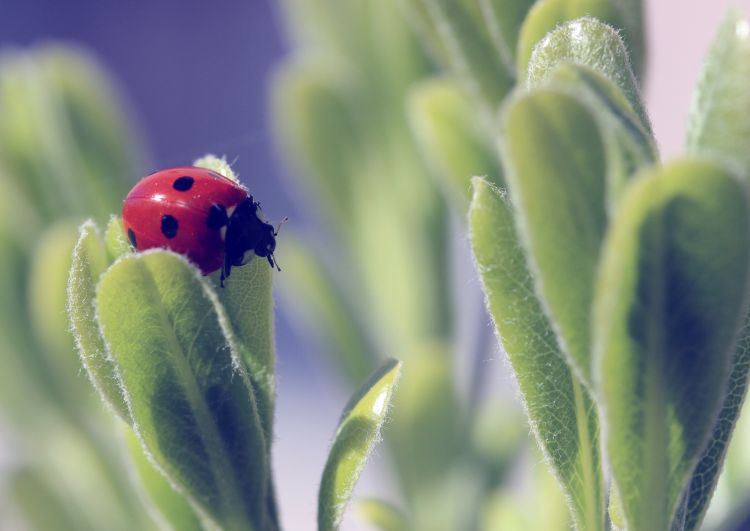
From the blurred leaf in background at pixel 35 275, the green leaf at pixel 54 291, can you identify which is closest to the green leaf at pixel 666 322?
the green leaf at pixel 54 291

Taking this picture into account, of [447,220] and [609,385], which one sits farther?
[447,220]

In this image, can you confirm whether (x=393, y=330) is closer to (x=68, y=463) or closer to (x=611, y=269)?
(x=68, y=463)

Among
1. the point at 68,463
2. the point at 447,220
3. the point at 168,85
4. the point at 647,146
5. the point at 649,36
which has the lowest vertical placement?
the point at 647,146

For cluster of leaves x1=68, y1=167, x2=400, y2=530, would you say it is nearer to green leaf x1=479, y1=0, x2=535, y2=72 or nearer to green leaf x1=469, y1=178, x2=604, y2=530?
green leaf x1=469, y1=178, x2=604, y2=530

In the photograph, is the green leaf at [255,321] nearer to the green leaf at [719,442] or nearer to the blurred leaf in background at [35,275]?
the green leaf at [719,442]

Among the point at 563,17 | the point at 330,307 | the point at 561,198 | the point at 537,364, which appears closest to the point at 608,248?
the point at 561,198

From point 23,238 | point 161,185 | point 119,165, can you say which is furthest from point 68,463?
point 161,185

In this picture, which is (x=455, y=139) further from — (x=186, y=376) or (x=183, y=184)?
(x=186, y=376)
